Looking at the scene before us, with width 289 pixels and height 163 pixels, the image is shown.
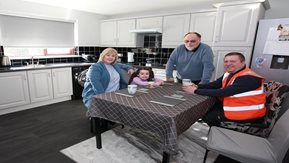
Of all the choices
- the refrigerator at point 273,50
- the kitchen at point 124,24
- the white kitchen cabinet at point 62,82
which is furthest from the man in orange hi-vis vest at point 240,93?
the white kitchen cabinet at point 62,82

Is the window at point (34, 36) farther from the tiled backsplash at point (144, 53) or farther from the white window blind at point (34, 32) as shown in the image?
the tiled backsplash at point (144, 53)

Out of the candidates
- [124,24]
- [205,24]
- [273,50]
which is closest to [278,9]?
[273,50]

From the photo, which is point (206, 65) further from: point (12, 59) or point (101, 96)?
point (12, 59)

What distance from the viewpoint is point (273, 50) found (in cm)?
243

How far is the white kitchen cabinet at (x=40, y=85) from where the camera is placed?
328 cm

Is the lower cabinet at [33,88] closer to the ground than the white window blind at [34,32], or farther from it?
closer to the ground

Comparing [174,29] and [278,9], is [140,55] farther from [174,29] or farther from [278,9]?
[278,9]

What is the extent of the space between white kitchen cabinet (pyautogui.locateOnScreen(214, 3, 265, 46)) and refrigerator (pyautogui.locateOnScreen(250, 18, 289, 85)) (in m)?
0.14

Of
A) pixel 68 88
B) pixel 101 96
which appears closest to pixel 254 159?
pixel 101 96

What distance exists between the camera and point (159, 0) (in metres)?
3.29

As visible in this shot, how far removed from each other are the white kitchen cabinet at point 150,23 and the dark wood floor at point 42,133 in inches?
95.0

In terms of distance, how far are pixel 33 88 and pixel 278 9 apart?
186 inches

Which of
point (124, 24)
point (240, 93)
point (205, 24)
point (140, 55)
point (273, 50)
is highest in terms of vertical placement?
point (124, 24)

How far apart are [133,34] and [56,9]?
1.88m
